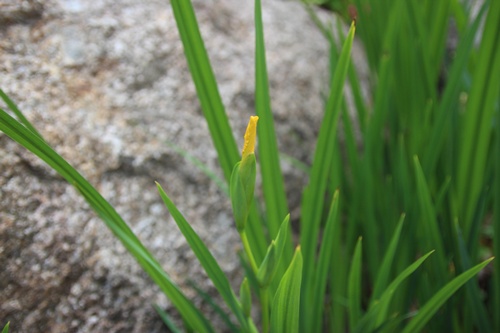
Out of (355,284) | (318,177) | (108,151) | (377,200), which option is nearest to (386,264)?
(355,284)

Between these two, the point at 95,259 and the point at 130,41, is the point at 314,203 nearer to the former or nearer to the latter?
the point at 95,259

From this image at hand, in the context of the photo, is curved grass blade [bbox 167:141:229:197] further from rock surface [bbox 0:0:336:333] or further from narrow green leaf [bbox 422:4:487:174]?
narrow green leaf [bbox 422:4:487:174]

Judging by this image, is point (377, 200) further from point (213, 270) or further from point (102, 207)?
point (102, 207)

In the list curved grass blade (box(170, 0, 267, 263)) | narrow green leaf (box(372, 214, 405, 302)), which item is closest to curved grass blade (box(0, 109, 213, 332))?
curved grass blade (box(170, 0, 267, 263))

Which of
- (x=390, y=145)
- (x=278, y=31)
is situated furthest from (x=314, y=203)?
(x=278, y=31)

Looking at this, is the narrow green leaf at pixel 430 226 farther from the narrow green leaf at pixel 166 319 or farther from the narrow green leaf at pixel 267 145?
the narrow green leaf at pixel 166 319

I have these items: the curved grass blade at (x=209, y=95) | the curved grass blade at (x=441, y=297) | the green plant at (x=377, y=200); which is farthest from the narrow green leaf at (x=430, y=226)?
the curved grass blade at (x=209, y=95)
